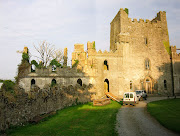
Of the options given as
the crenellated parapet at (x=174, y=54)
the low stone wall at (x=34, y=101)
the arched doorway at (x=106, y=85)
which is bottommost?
the low stone wall at (x=34, y=101)

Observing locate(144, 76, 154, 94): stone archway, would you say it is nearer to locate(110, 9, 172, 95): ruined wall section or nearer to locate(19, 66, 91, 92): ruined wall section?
locate(110, 9, 172, 95): ruined wall section

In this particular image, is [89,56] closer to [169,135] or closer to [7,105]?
[7,105]

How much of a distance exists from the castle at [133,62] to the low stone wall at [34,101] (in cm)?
337

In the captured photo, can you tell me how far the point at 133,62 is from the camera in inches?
1271

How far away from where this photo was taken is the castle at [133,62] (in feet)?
95.5

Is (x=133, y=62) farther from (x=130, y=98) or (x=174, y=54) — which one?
(x=130, y=98)

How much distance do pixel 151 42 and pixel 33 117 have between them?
29.7 metres

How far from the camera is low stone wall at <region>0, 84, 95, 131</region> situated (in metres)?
11.8

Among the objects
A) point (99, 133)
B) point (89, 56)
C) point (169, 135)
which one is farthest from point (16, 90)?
point (89, 56)

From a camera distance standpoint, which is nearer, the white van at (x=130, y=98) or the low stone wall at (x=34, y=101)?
the low stone wall at (x=34, y=101)

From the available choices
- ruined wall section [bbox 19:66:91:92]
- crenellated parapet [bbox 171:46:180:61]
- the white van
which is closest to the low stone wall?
ruined wall section [bbox 19:66:91:92]

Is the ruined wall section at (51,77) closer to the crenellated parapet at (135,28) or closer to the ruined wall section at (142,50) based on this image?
the ruined wall section at (142,50)

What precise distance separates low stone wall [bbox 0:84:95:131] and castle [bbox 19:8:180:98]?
337 cm

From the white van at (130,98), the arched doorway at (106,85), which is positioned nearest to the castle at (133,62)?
the arched doorway at (106,85)
